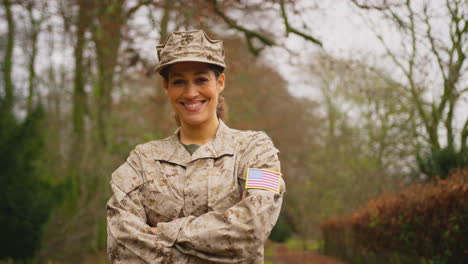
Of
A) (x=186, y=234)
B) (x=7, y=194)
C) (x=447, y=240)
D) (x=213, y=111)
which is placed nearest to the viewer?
(x=186, y=234)

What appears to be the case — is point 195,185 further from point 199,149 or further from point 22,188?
point 22,188

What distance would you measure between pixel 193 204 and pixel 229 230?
0.37m

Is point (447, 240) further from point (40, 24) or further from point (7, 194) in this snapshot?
point (40, 24)

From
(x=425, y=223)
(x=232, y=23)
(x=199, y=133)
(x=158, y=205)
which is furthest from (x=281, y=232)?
(x=158, y=205)

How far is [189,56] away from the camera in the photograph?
2.79 metres

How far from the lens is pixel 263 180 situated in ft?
8.72

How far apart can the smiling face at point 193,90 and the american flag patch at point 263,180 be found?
533 millimetres

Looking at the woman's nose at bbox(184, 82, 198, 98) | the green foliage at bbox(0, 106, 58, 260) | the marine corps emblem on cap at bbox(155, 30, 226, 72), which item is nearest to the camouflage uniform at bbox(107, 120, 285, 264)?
the woman's nose at bbox(184, 82, 198, 98)

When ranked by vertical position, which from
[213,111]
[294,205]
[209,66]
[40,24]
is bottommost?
[294,205]

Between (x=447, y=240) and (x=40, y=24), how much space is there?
1400cm

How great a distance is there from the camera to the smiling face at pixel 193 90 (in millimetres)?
2865

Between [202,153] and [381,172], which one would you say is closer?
[202,153]

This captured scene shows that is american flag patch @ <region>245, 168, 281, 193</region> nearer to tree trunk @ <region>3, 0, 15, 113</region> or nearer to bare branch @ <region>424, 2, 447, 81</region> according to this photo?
tree trunk @ <region>3, 0, 15, 113</region>

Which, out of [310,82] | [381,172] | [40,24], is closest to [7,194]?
[40,24]
